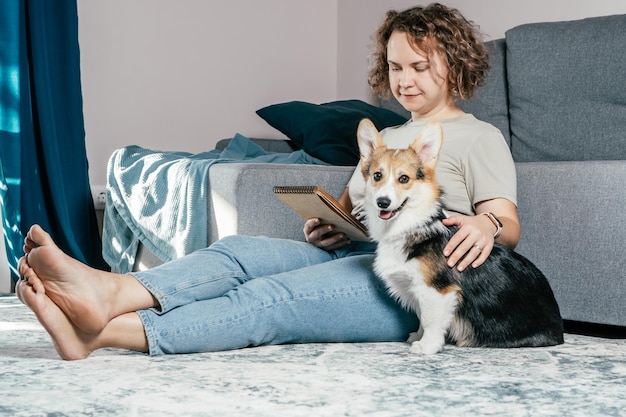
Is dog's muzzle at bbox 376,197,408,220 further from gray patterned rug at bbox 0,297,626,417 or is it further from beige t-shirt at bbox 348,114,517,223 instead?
gray patterned rug at bbox 0,297,626,417

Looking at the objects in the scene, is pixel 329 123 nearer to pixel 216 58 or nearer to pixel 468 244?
pixel 216 58

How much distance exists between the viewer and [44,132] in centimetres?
300

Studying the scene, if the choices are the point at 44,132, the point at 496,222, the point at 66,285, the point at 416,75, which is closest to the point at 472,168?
the point at 496,222

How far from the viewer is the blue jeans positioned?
5.36 ft

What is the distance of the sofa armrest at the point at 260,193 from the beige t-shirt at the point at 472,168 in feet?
1.38

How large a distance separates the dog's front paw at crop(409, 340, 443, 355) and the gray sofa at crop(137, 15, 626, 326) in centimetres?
54

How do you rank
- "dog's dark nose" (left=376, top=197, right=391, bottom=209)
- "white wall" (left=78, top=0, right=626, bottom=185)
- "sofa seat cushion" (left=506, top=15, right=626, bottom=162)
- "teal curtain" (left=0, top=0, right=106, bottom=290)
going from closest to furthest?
"dog's dark nose" (left=376, top=197, right=391, bottom=209), "sofa seat cushion" (left=506, top=15, right=626, bottom=162), "teal curtain" (left=0, top=0, right=106, bottom=290), "white wall" (left=78, top=0, right=626, bottom=185)

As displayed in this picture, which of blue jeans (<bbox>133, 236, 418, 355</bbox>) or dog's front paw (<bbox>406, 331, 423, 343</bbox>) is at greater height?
blue jeans (<bbox>133, 236, 418, 355</bbox>)

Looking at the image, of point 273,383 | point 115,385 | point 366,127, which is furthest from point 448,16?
point 115,385

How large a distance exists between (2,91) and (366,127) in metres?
1.71

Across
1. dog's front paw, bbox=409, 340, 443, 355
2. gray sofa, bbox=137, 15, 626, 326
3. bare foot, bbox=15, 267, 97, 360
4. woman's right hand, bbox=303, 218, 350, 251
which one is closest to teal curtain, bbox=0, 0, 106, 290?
gray sofa, bbox=137, 15, 626, 326

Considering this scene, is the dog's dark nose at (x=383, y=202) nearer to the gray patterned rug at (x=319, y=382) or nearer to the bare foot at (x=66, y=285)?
the gray patterned rug at (x=319, y=382)

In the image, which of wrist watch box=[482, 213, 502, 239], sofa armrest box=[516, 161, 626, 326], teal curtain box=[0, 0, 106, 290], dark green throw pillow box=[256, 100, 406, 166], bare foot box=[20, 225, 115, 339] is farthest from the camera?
teal curtain box=[0, 0, 106, 290]

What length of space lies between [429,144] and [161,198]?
113 cm
